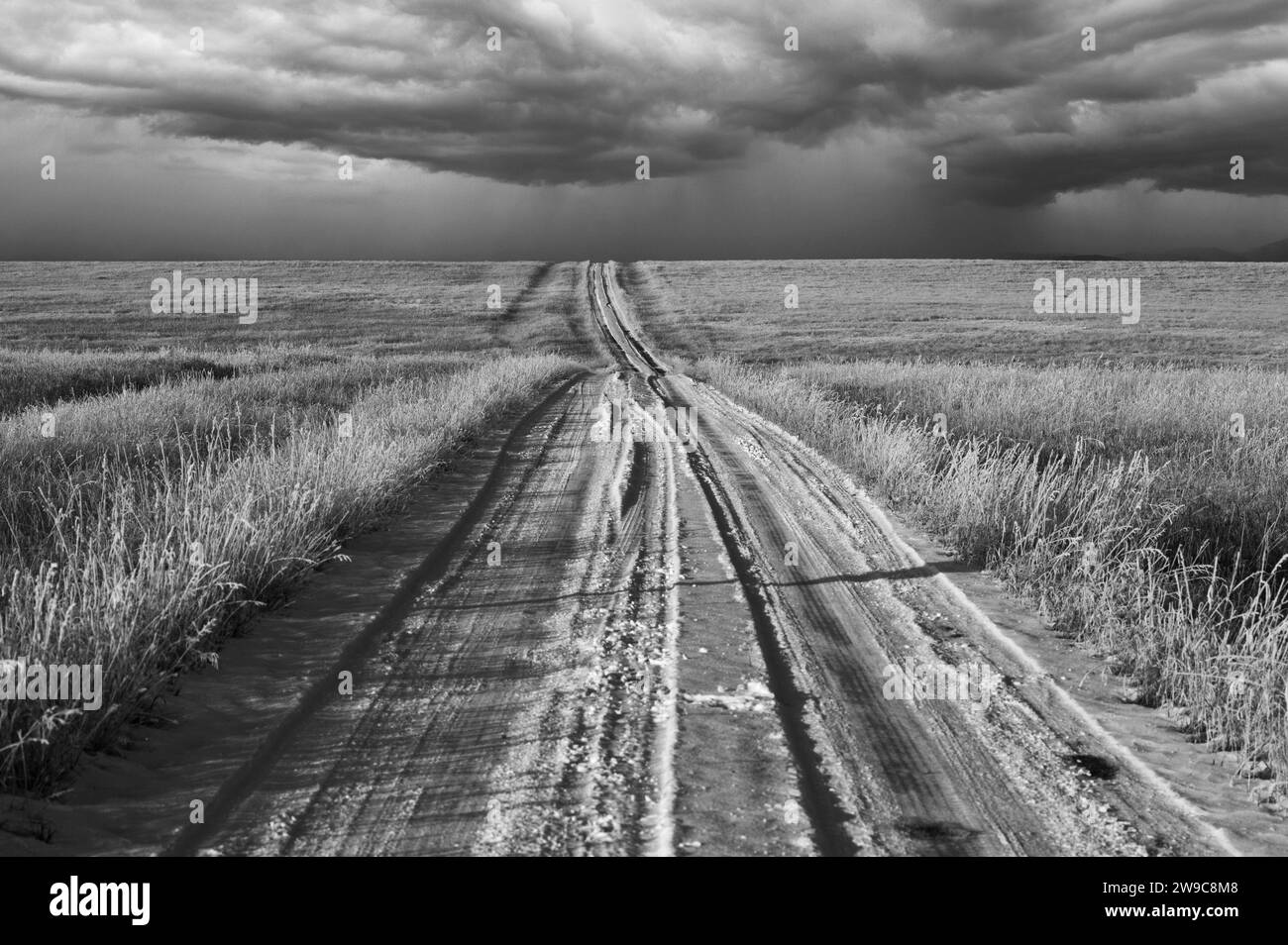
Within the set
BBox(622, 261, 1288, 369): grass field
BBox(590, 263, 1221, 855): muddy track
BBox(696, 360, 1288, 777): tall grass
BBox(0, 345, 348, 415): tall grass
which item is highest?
BBox(622, 261, 1288, 369): grass field

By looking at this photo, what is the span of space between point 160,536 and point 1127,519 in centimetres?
683

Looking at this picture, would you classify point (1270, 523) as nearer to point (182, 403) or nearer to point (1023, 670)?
point (1023, 670)

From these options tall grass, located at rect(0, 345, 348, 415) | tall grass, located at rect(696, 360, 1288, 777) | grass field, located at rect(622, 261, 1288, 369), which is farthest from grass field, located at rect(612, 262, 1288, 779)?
tall grass, located at rect(0, 345, 348, 415)

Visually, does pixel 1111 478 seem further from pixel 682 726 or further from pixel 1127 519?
pixel 682 726

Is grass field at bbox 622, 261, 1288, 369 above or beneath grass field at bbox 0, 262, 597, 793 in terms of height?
above

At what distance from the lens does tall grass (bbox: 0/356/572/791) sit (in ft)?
12.9

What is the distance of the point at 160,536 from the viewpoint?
5.83m

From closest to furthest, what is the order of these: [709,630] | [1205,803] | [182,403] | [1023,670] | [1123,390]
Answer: [1205,803]
[1023,670]
[709,630]
[182,403]
[1123,390]

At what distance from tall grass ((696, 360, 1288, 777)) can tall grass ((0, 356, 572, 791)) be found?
4765 millimetres

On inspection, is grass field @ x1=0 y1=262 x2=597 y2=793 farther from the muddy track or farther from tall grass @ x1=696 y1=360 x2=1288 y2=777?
tall grass @ x1=696 y1=360 x2=1288 y2=777

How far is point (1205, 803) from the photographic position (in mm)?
3566

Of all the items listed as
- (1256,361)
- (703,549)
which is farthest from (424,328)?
(703,549)

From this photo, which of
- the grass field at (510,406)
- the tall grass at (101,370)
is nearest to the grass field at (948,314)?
the grass field at (510,406)
